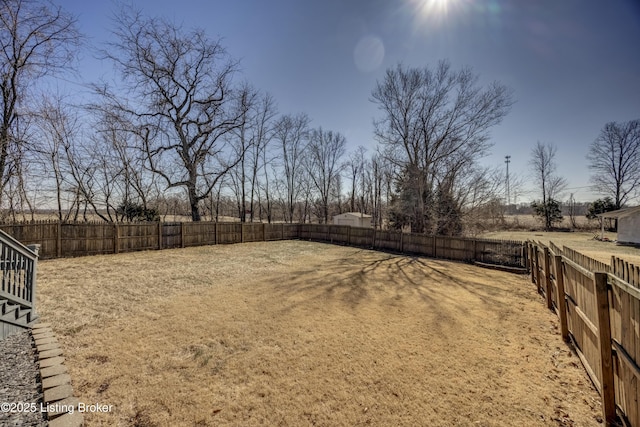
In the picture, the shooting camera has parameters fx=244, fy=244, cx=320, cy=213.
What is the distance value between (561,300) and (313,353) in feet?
13.2

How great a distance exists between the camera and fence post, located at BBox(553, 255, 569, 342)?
3818 mm

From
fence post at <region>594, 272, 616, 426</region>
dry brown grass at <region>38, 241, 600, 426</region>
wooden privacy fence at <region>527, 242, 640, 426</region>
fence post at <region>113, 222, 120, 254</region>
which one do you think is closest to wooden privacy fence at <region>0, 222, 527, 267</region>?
fence post at <region>113, 222, 120, 254</region>

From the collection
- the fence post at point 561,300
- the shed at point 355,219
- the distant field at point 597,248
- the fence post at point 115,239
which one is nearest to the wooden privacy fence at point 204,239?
the fence post at point 115,239

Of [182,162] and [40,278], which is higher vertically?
[182,162]

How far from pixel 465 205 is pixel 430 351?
38.1 feet

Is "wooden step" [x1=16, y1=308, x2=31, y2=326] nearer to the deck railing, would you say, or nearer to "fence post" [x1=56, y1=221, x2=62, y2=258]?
the deck railing

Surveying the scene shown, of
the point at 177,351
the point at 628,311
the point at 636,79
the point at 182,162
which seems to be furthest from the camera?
the point at 182,162

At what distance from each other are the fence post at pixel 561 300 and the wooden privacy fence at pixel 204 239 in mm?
5971

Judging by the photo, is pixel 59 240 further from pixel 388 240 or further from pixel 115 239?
pixel 388 240

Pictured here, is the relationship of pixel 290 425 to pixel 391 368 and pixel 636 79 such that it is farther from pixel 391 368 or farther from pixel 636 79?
pixel 636 79

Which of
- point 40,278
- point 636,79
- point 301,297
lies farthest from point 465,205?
point 40,278

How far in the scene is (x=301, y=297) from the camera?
5.76m

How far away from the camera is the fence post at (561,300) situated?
3.82 meters

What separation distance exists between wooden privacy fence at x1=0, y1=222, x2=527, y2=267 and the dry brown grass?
3.33 meters
